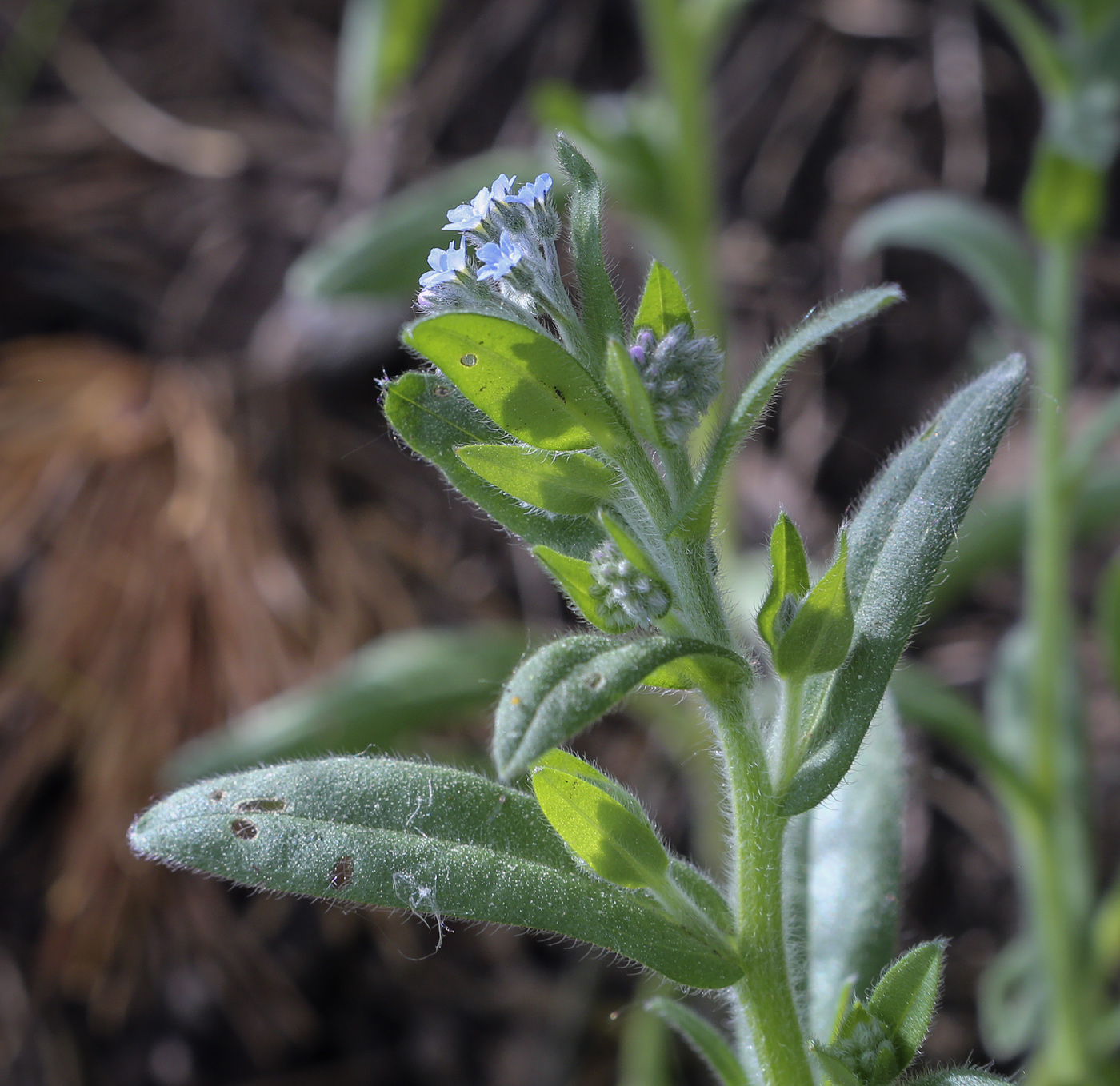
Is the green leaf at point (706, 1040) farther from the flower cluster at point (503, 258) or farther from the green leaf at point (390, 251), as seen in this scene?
the green leaf at point (390, 251)

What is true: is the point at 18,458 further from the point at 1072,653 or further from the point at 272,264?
the point at 1072,653

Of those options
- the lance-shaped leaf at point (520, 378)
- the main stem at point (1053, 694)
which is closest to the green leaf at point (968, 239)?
the main stem at point (1053, 694)

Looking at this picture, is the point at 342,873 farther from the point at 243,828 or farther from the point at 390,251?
the point at 390,251

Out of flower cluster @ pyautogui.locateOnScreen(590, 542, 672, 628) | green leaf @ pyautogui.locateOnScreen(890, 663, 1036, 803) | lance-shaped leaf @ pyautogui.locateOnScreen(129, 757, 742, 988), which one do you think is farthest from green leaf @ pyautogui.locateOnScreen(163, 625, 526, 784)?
flower cluster @ pyautogui.locateOnScreen(590, 542, 672, 628)

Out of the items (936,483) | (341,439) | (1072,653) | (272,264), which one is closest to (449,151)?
(272,264)

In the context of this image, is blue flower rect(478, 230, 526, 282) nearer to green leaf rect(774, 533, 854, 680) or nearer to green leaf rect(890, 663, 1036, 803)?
green leaf rect(774, 533, 854, 680)

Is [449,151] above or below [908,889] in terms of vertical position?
above
